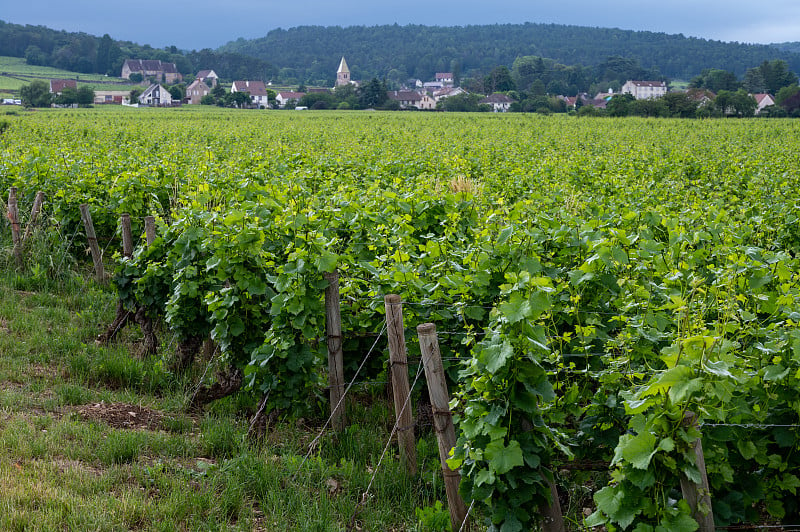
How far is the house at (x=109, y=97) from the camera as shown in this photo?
122m

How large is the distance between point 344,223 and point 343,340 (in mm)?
1692

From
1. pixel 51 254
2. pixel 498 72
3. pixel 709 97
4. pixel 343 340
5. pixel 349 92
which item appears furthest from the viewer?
pixel 498 72

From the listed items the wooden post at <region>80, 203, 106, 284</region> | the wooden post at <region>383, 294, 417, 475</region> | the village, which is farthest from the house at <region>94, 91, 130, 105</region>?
the wooden post at <region>383, 294, 417, 475</region>

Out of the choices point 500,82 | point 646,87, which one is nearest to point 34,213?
point 500,82

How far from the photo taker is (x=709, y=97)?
8081 cm

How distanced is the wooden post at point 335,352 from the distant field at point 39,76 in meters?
133

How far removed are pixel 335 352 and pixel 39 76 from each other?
15349 cm

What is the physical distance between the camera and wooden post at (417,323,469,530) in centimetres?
455

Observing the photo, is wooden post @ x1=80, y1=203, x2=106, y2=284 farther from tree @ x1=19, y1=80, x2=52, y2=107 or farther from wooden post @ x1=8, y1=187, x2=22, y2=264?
tree @ x1=19, y1=80, x2=52, y2=107

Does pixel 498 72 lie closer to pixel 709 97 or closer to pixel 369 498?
pixel 709 97

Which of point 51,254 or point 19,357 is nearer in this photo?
point 19,357

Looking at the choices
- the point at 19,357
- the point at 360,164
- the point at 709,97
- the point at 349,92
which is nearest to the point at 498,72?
the point at 349,92

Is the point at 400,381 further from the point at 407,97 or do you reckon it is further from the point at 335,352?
the point at 407,97

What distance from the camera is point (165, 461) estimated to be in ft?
18.1
